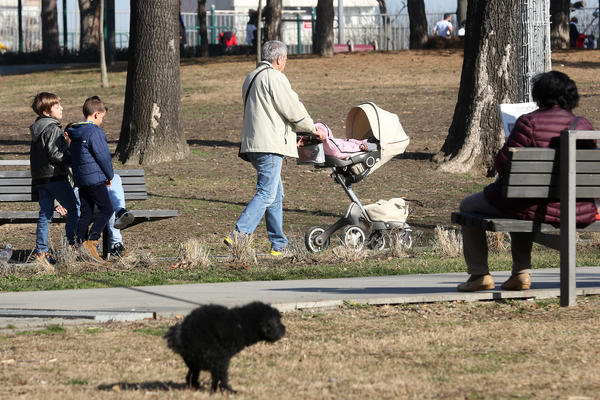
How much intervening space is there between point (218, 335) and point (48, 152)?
530 cm

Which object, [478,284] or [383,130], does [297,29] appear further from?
[478,284]

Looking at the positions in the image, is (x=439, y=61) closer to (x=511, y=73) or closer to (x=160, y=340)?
(x=511, y=73)

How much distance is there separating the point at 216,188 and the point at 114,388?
10.3 meters

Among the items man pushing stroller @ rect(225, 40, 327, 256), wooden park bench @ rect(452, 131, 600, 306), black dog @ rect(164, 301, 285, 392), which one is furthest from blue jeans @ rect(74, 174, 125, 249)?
black dog @ rect(164, 301, 285, 392)

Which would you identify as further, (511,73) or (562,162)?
(511,73)

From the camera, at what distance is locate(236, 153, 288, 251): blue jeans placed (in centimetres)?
901

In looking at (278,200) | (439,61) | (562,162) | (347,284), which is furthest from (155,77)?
(439,61)

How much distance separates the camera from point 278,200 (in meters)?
9.37

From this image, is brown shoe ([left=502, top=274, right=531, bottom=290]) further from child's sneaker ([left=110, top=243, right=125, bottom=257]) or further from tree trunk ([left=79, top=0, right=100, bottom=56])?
tree trunk ([left=79, top=0, right=100, bottom=56])

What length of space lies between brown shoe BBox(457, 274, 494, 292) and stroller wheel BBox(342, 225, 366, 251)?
110 inches

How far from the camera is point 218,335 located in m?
4.32

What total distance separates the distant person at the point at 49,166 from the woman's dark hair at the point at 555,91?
4359 millimetres

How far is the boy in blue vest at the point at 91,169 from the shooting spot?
9094mm

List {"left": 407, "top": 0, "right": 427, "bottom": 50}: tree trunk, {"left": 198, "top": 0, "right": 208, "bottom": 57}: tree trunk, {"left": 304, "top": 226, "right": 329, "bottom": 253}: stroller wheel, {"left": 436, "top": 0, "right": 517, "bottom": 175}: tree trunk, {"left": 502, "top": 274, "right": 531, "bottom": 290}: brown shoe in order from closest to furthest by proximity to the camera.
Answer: {"left": 502, "top": 274, "right": 531, "bottom": 290}: brown shoe → {"left": 304, "top": 226, "right": 329, "bottom": 253}: stroller wheel → {"left": 436, "top": 0, "right": 517, "bottom": 175}: tree trunk → {"left": 407, "top": 0, "right": 427, "bottom": 50}: tree trunk → {"left": 198, "top": 0, "right": 208, "bottom": 57}: tree trunk
